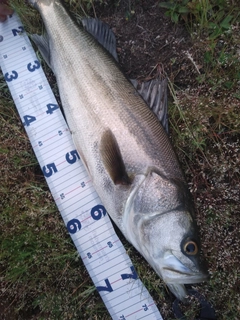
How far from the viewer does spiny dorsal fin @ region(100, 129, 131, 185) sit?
2637mm

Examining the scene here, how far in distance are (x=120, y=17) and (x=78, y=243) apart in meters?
2.10

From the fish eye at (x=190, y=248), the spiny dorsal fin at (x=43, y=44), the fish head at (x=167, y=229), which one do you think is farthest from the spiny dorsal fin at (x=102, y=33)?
the fish eye at (x=190, y=248)

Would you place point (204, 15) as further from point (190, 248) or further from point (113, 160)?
point (190, 248)

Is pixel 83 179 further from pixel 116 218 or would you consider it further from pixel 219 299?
pixel 219 299

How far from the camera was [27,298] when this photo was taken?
121 inches

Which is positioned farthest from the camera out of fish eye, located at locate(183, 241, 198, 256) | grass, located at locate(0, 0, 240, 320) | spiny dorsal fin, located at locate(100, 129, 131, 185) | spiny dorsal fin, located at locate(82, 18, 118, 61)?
spiny dorsal fin, located at locate(82, 18, 118, 61)

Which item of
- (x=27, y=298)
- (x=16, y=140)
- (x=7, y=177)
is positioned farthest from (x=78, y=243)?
(x=16, y=140)

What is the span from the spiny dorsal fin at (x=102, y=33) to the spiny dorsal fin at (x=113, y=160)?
2.76 feet

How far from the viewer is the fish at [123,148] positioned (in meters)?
2.45

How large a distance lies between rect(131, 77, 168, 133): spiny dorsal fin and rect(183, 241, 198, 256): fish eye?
975 mm

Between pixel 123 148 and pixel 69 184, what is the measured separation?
71 cm

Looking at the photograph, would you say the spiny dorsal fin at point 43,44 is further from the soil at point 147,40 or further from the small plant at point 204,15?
the small plant at point 204,15

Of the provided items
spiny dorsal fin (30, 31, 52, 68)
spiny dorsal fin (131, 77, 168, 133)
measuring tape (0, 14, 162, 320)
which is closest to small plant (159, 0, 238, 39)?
spiny dorsal fin (131, 77, 168, 133)

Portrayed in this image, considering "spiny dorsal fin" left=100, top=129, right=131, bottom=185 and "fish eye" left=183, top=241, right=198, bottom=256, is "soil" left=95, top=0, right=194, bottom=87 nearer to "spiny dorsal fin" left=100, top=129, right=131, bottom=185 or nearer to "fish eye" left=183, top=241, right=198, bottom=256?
"spiny dorsal fin" left=100, top=129, right=131, bottom=185
